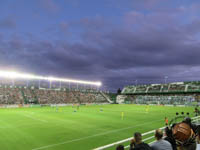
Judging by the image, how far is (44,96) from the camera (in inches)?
2795

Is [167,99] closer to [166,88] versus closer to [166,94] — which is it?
[166,94]

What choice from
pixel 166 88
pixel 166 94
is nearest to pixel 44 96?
pixel 166 94

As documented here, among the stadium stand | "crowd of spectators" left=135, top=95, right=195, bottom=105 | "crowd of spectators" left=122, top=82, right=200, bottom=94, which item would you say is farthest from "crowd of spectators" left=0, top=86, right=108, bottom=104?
"crowd of spectators" left=122, top=82, right=200, bottom=94

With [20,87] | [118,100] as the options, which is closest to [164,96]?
[118,100]

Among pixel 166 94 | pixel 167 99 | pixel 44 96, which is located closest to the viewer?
pixel 44 96

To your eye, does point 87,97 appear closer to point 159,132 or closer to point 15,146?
point 15,146

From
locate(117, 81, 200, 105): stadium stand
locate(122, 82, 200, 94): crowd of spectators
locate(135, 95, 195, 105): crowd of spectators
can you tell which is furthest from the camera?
locate(122, 82, 200, 94): crowd of spectators

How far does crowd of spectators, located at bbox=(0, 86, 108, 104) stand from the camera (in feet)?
202

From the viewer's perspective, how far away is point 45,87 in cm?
7969

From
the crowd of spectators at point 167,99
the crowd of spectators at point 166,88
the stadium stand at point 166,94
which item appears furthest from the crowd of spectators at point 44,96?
the crowd of spectators at point 166,88

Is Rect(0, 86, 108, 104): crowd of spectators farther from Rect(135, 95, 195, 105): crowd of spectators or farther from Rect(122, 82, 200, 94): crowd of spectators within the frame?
Rect(122, 82, 200, 94): crowd of spectators

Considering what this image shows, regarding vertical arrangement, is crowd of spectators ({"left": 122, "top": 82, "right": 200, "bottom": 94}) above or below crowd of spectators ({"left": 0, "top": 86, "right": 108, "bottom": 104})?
above

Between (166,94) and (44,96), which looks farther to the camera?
(166,94)

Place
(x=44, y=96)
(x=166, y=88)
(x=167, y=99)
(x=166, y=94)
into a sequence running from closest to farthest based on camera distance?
1. (x=44, y=96)
2. (x=167, y=99)
3. (x=166, y=94)
4. (x=166, y=88)
